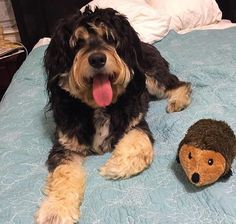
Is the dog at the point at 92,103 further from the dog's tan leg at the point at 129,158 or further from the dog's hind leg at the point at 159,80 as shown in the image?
the dog's hind leg at the point at 159,80

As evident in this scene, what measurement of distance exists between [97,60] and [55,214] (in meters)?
0.58

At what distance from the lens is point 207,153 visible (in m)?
Answer: 1.33

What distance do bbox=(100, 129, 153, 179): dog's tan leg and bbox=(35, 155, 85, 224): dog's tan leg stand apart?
118 mm

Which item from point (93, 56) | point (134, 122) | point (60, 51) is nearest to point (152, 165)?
point (134, 122)

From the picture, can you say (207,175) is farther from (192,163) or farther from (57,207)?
(57,207)

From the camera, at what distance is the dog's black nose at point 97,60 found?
1468mm

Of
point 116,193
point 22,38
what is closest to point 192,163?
point 116,193

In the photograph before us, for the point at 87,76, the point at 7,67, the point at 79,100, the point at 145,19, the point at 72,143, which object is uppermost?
the point at 87,76

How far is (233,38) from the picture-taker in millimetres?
2863

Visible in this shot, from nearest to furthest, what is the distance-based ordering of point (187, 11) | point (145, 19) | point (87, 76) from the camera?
point (87, 76), point (145, 19), point (187, 11)

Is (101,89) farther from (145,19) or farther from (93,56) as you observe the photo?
(145,19)

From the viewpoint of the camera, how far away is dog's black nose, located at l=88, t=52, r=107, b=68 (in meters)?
1.47

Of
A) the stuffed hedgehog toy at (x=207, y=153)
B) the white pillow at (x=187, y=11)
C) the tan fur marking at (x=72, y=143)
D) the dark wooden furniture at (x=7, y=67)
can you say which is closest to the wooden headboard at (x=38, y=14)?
the dark wooden furniture at (x=7, y=67)

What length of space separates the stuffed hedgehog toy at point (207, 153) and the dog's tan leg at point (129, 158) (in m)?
0.16
